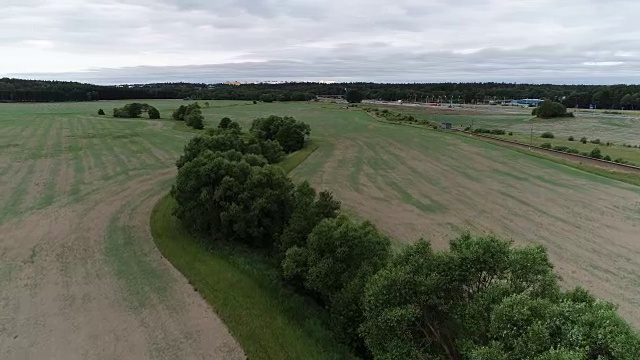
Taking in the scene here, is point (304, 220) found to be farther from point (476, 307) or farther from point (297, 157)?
point (297, 157)

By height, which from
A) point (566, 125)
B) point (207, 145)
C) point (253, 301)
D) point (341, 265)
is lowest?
point (253, 301)

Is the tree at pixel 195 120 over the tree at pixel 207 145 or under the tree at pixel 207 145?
under

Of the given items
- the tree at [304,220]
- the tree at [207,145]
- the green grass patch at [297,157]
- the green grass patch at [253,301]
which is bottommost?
the green grass patch at [253,301]

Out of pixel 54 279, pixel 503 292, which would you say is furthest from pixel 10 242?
pixel 503 292

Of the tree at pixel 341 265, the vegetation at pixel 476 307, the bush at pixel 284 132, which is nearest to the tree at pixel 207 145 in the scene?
the tree at pixel 341 265

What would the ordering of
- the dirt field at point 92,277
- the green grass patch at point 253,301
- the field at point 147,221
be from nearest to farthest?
the green grass patch at point 253,301, the dirt field at point 92,277, the field at point 147,221

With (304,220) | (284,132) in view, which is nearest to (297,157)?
(284,132)

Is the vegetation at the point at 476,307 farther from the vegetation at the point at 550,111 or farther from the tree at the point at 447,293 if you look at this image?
the vegetation at the point at 550,111

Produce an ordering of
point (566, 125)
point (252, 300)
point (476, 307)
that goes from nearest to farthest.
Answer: point (476, 307), point (252, 300), point (566, 125)
